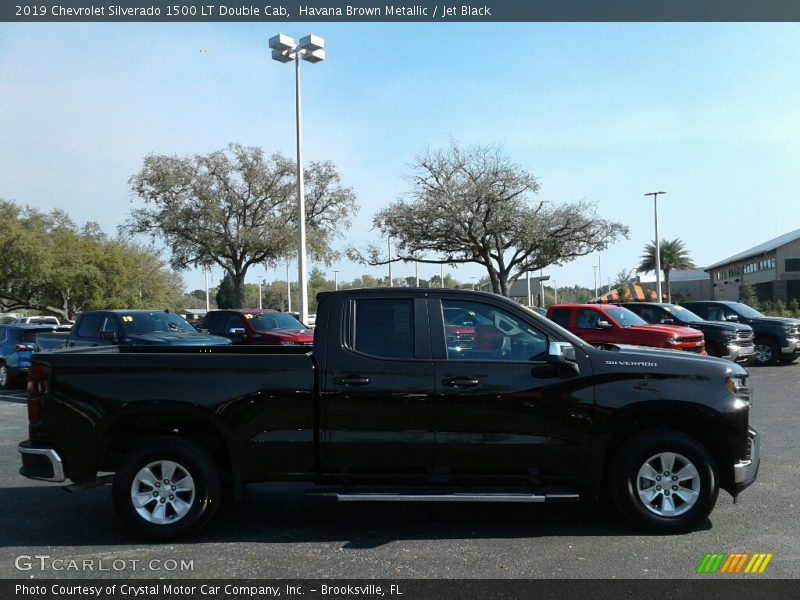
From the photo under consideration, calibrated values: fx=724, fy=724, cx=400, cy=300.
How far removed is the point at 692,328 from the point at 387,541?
14396mm

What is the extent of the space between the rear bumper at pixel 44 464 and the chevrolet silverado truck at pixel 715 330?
15.1m

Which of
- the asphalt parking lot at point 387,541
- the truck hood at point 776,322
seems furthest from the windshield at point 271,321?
the truck hood at point 776,322

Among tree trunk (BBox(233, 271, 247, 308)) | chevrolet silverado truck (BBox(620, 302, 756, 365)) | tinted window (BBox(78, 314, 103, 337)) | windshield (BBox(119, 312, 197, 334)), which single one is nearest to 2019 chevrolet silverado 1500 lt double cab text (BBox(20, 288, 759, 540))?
windshield (BBox(119, 312, 197, 334))

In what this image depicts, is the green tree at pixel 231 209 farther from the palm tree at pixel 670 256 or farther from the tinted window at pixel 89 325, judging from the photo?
the palm tree at pixel 670 256

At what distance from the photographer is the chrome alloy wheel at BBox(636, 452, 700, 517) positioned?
18.2ft

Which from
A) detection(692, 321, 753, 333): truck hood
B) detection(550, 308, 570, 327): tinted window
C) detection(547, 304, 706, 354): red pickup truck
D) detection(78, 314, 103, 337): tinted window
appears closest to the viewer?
detection(78, 314, 103, 337): tinted window

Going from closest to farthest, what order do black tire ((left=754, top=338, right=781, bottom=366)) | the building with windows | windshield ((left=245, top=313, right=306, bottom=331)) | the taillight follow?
the taillight
windshield ((left=245, top=313, right=306, bottom=331))
black tire ((left=754, top=338, right=781, bottom=366))
the building with windows

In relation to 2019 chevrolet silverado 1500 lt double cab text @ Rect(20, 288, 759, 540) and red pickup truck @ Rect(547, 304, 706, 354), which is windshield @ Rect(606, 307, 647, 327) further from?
2019 chevrolet silverado 1500 lt double cab text @ Rect(20, 288, 759, 540)

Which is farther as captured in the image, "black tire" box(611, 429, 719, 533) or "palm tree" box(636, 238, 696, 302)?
"palm tree" box(636, 238, 696, 302)

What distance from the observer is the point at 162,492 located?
5.61m

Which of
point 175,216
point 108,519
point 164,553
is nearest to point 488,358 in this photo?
point 164,553

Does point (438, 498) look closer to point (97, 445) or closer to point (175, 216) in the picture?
point (97, 445)

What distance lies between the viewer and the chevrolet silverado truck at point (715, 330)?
17.8 m

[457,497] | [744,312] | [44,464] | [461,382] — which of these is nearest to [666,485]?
[457,497]
